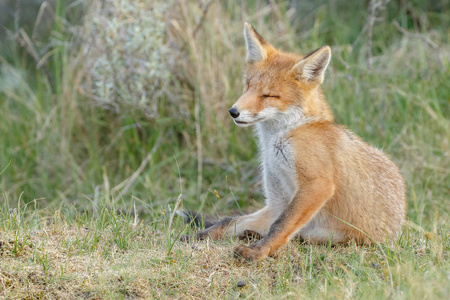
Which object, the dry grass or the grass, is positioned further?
the grass

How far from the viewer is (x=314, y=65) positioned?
172 inches

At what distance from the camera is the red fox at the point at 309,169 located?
3.99 meters

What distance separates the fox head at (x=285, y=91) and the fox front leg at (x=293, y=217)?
0.65 metres

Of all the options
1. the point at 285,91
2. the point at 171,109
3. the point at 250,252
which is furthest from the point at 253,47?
the point at 171,109

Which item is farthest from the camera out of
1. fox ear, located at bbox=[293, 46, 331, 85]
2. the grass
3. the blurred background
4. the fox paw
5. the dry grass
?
the blurred background

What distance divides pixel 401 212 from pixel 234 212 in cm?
165

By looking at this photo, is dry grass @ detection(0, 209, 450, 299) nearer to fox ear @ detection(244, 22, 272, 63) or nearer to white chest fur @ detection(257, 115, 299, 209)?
white chest fur @ detection(257, 115, 299, 209)

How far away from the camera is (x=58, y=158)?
7562mm

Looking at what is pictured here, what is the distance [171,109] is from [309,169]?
3.82 meters

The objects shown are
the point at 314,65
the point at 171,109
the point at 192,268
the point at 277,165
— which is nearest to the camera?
the point at 192,268

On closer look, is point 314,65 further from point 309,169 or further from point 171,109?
point 171,109

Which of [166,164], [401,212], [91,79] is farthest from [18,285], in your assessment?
[91,79]

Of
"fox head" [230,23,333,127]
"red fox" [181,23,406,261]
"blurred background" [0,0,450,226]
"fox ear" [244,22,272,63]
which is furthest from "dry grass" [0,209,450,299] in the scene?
"blurred background" [0,0,450,226]

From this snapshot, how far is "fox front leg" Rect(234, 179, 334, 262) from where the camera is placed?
148 inches
